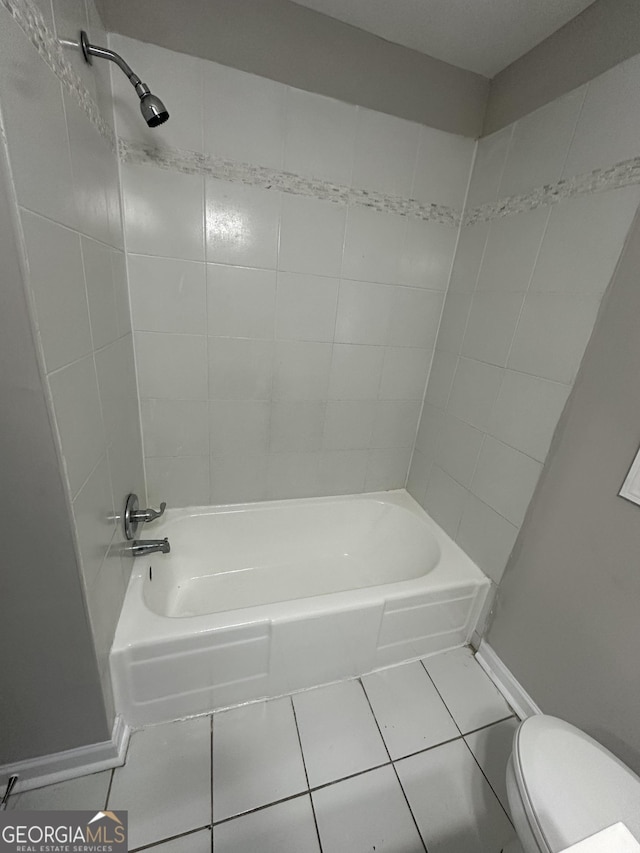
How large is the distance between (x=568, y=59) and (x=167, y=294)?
1.46 m

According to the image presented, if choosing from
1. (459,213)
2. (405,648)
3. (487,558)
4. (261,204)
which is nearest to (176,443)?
(261,204)

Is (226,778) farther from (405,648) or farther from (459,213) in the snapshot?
(459,213)

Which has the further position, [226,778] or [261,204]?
[261,204]

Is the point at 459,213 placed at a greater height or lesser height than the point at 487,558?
greater

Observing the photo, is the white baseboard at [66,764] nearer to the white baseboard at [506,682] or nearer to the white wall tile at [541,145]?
the white baseboard at [506,682]

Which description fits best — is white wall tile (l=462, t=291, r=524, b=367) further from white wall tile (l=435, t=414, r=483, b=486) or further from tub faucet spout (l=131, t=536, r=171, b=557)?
tub faucet spout (l=131, t=536, r=171, b=557)

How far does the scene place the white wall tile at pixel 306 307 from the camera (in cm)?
126

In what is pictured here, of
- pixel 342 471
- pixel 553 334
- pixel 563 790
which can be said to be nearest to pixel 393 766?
pixel 563 790

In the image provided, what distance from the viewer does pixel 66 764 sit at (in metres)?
0.87

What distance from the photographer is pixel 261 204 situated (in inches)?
44.8

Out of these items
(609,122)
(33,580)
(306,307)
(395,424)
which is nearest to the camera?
(33,580)

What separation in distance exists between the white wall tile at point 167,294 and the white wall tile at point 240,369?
0.12 m

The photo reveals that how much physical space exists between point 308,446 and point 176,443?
0.59 metres

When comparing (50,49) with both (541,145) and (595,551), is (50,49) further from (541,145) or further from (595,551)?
(595,551)
